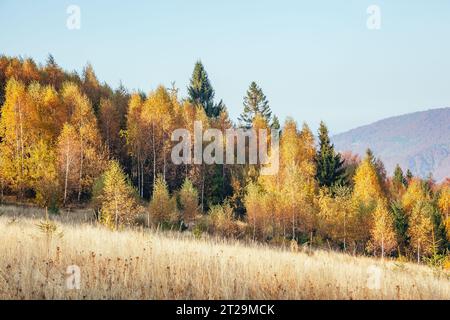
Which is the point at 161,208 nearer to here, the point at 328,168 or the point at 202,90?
the point at 328,168

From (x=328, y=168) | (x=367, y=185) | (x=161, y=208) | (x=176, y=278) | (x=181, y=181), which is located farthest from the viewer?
(x=328, y=168)

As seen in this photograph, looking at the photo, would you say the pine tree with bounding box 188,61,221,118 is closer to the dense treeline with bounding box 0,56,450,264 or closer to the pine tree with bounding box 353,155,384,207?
the dense treeline with bounding box 0,56,450,264

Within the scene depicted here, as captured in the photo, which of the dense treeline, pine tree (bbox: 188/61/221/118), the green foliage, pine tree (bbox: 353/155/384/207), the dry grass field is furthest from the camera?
pine tree (bbox: 188/61/221/118)

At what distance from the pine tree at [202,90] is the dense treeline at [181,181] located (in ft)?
54.9

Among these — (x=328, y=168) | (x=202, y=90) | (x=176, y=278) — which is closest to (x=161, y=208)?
(x=328, y=168)

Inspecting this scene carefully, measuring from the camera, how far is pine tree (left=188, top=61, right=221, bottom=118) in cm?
7612

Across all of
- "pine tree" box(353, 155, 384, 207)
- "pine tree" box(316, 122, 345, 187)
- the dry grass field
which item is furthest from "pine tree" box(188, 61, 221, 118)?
the dry grass field

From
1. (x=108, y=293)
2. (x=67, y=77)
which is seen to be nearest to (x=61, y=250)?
(x=108, y=293)

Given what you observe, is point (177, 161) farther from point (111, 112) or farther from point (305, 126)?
point (305, 126)

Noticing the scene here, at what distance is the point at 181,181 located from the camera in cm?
5125

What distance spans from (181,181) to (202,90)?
28979mm

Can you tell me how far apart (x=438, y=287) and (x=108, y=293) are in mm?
4886

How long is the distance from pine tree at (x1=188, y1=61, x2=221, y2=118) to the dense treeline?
16747mm

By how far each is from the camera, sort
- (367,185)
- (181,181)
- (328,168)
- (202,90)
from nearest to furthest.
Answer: (367,185)
(181,181)
(328,168)
(202,90)
